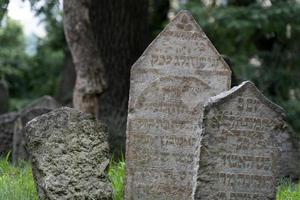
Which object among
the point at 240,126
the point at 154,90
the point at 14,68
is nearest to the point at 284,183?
the point at 154,90

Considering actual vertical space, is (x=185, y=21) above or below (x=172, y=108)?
above

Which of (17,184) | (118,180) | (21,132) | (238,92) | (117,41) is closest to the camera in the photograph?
(238,92)

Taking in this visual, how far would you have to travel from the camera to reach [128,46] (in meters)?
13.0

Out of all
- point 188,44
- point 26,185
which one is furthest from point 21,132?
point 188,44

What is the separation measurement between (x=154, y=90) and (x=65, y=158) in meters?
1.16

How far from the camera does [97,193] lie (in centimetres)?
753

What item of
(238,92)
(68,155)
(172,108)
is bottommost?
(68,155)

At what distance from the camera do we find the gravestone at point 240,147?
6.76 meters

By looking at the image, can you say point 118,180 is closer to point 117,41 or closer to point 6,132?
point 6,132

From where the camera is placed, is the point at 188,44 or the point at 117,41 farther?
the point at 117,41

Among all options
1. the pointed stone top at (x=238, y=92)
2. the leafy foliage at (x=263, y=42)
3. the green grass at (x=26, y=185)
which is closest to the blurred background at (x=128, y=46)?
the leafy foliage at (x=263, y=42)

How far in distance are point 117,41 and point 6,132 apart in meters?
2.35

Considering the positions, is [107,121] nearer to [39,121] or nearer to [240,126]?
[39,121]

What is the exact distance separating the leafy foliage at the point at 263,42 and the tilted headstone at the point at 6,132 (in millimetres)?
4368
